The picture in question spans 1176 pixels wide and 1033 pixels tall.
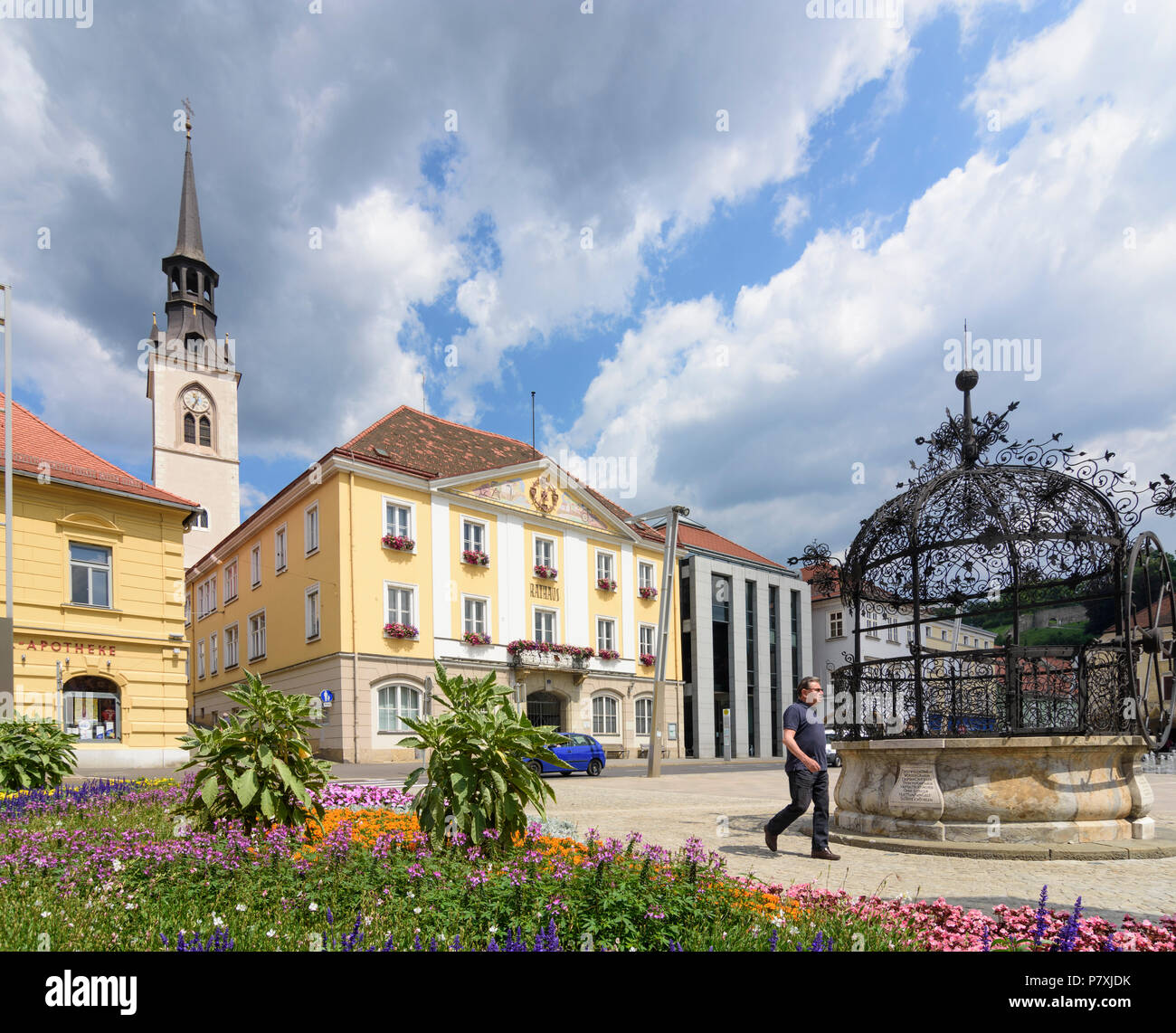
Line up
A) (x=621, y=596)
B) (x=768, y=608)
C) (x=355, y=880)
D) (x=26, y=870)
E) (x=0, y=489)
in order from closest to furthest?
(x=355, y=880) → (x=26, y=870) → (x=0, y=489) → (x=621, y=596) → (x=768, y=608)

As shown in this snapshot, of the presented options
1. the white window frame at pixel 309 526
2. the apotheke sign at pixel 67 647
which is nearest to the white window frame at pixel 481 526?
the white window frame at pixel 309 526

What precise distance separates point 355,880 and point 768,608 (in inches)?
1895

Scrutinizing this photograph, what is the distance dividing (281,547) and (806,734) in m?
33.2

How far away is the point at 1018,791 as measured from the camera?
814cm

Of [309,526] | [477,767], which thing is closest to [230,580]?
[309,526]

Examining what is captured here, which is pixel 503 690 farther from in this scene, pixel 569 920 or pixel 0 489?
pixel 0 489

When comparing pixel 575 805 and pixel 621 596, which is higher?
pixel 621 596

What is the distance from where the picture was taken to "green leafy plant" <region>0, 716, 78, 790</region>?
12367 millimetres

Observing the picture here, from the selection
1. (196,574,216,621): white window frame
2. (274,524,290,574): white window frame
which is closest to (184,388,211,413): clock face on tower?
(196,574,216,621): white window frame

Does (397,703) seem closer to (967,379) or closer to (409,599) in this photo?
(409,599)

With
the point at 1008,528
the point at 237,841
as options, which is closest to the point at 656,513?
the point at 1008,528

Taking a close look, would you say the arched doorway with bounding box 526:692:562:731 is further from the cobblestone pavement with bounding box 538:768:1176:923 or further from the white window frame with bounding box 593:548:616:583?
the cobblestone pavement with bounding box 538:768:1176:923
